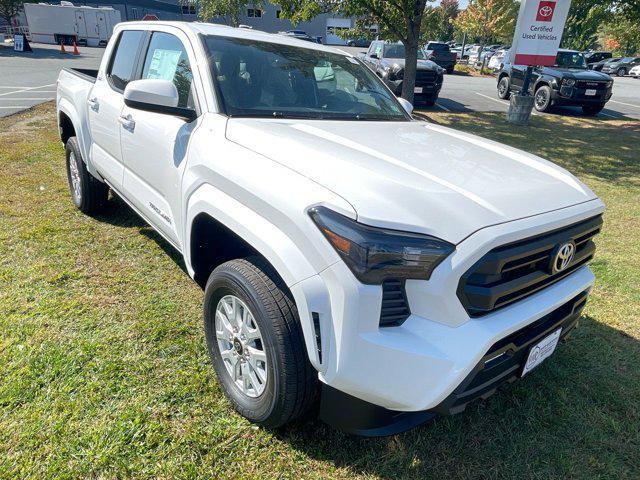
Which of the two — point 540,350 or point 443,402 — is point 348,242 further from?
point 540,350

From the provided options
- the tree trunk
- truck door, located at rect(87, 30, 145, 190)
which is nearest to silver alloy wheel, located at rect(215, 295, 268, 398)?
truck door, located at rect(87, 30, 145, 190)

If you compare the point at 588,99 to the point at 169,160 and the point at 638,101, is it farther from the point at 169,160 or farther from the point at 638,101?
the point at 169,160

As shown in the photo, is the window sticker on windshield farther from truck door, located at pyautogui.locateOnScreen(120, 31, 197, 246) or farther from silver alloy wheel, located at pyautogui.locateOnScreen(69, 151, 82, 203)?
silver alloy wheel, located at pyautogui.locateOnScreen(69, 151, 82, 203)

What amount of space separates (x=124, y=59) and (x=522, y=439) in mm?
3965

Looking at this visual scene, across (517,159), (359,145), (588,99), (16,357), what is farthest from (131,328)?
(588,99)

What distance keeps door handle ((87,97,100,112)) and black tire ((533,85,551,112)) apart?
12.9 meters

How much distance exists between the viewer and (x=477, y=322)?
1.73 metres

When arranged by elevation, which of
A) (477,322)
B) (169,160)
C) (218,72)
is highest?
(218,72)

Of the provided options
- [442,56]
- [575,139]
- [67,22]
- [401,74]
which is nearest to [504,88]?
[401,74]

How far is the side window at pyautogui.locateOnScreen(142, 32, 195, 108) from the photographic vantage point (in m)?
2.83

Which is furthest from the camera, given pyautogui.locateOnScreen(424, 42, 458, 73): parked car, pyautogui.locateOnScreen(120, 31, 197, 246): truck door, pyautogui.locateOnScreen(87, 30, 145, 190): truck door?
pyautogui.locateOnScreen(424, 42, 458, 73): parked car

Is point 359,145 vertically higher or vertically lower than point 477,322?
higher

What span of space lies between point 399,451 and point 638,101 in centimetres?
2179

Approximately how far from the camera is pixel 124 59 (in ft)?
12.5
